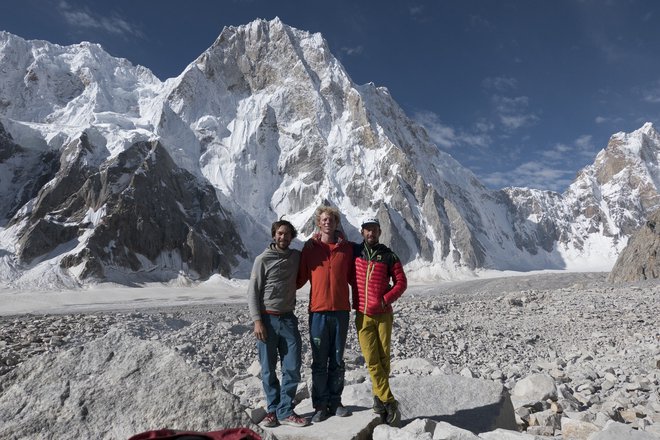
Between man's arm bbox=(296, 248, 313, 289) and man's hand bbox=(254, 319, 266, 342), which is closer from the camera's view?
man's hand bbox=(254, 319, 266, 342)

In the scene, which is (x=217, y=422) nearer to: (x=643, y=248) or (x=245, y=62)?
(x=643, y=248)

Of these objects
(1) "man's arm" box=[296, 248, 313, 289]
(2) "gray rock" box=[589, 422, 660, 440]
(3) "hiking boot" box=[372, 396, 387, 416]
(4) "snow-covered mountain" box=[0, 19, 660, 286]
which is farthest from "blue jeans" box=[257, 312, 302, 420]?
(4) "snow-covered mountain" box=[0, 19, 660, 286]

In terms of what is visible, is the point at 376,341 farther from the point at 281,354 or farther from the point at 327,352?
the point at 281,354

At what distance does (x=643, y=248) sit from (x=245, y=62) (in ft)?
381

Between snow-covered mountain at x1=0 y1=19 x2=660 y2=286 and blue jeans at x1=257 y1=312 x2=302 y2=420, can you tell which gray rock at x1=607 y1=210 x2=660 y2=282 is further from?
snow-covered mountain at x1=0 y1=19 x2=660 y2=286

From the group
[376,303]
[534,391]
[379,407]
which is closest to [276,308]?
[376,303]

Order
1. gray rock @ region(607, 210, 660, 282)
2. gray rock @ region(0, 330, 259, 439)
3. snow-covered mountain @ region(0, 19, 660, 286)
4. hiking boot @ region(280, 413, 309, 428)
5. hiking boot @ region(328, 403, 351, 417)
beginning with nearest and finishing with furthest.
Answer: gray rock @ region(0, 330, 259, 439) → hiking boot @ region(280, 413, 309, 428) → hiking boot @ region(328, 403, 351, 417) → gray rock @ region(607, 210, 660, 282) → snow-covered mountain @ region(0, 19, 660, 286)

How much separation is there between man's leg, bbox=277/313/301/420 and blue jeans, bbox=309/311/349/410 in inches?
8.0

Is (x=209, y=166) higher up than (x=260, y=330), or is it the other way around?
(x=209, y=166)

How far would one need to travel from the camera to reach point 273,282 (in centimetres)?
548

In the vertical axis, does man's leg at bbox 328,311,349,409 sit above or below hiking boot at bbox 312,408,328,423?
above

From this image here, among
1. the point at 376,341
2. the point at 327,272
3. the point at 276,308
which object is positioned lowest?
the point at 376,341

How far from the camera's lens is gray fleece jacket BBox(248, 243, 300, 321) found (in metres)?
5.44

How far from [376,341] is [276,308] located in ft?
4.29
